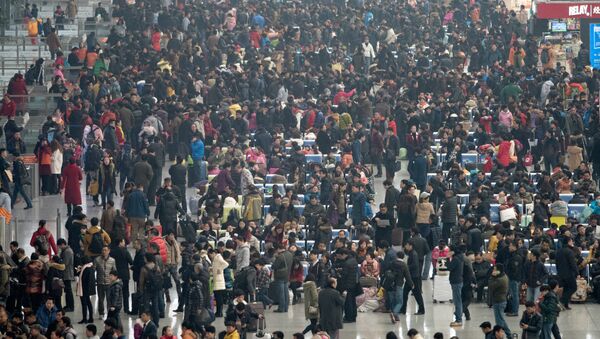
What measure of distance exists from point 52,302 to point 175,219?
6.50 meters

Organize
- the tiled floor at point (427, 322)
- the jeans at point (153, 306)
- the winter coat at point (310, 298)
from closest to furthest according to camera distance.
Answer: the winter coat at point (310, 298) → the tiled floor at point (427, 322) → the jeans at point (153, 306)

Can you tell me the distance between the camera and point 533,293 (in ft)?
116

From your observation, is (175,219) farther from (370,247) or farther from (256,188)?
(370,247)

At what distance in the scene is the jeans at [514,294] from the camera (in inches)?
1384

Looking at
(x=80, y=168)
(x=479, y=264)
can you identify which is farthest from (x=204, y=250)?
(x=80, y=168)

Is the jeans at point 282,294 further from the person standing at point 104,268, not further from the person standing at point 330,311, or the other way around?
the person standing at point 104,268

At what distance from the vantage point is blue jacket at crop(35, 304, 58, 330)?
109ft

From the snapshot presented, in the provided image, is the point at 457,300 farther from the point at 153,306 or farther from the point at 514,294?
the point at 153,306

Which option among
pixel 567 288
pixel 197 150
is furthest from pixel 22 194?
pixel 567 288

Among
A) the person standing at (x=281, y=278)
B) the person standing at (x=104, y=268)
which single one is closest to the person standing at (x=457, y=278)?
the person standing at (x=281, y=278)

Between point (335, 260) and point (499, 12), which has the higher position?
point (499, 12)

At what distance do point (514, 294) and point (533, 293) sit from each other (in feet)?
1.06

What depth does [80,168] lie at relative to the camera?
44.6m

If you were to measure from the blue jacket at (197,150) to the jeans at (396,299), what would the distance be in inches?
402
